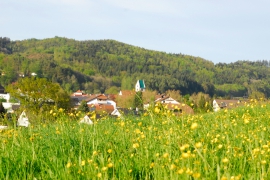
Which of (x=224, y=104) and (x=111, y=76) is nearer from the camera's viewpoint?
(x=224, y=104)

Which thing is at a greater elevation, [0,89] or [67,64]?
[67,64]

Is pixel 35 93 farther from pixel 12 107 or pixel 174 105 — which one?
pixel 174 105

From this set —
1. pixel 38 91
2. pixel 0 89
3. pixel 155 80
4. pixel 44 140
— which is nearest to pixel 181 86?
pixel 155 80

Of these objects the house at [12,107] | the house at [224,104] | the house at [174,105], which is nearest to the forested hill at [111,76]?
the house at [12,107]

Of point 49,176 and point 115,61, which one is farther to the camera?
point 115,61

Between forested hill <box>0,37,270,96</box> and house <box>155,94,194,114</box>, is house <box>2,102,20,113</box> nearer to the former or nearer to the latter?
house <box>155,94,194,114</box>

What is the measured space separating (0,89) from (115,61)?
10930cm

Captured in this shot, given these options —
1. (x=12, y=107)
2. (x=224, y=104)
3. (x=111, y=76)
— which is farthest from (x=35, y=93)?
(x=111, y=76)

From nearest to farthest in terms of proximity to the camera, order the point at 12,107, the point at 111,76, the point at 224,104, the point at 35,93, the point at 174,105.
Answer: the point at 174,105 < the point at 224,104 < the point at 35,93 < the point at 12,107 < the point at 111,76

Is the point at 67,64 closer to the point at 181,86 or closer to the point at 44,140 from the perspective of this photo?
the point at 181,86

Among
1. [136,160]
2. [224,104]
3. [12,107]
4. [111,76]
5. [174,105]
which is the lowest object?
[12,107]

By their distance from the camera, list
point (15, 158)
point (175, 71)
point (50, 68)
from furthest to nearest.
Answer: point (175, 71), point (50, 68), point (15, 158)

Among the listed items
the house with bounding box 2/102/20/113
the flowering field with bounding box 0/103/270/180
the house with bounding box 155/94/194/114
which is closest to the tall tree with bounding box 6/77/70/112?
the house with bounding box 2/102/20/113

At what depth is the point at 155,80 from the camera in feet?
487
